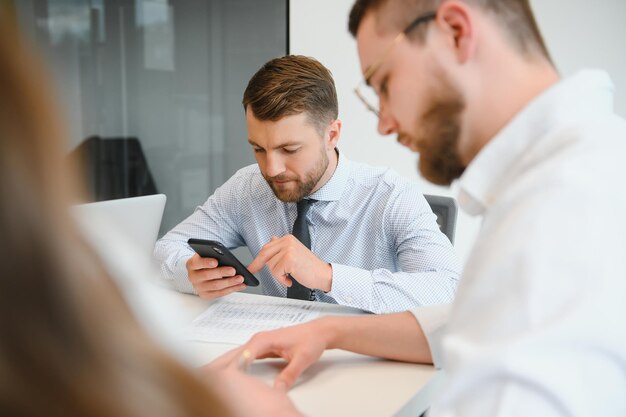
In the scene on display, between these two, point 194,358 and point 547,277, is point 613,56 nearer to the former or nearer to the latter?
point 547,277

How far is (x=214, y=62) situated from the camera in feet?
11.5

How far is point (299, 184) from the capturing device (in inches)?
77.1

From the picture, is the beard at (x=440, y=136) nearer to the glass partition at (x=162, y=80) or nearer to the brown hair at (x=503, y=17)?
the brown hair at (x=503, y=17)

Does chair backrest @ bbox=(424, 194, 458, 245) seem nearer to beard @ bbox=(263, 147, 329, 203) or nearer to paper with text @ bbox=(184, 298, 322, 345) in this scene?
beard @ bbox=(263, 147, 329, 203)

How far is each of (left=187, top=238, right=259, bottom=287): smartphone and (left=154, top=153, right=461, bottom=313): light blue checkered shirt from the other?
0.70ft

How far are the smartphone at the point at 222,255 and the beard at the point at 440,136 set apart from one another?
639 mm

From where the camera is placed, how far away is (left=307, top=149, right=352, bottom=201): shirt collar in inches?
79.6

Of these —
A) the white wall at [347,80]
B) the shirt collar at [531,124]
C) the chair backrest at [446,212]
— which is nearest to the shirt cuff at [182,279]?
the chair backrest at [446,212]

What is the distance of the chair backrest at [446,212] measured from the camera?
221cm

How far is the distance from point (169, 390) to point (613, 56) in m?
3.38

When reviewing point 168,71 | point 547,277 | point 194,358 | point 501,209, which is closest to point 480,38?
point 501,209

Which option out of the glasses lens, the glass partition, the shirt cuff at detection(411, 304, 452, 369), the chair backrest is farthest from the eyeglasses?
the glass partition

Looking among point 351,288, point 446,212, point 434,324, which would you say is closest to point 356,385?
point 434,324

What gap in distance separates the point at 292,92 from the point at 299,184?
0.95 ft
